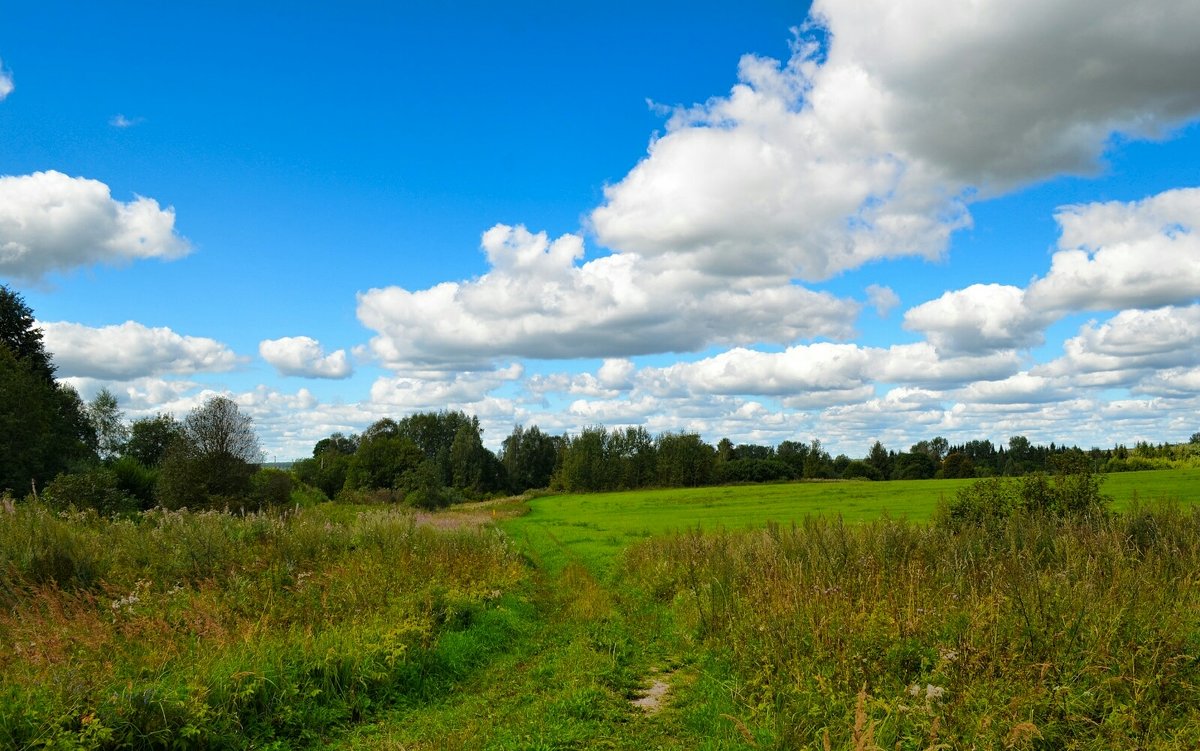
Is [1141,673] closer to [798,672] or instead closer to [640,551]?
[798,672]

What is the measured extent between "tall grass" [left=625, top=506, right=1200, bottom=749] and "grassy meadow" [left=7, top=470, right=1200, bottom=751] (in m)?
0.04

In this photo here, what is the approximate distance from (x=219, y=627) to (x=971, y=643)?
961 centimetres

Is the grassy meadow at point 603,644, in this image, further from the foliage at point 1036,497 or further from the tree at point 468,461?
the tree at point 468,461

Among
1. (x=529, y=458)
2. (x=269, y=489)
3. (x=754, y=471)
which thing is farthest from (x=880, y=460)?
(x=269, y=489)

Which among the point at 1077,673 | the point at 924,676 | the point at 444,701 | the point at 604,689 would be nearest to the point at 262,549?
the point at 444,701

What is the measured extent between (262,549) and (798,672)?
37.1ft

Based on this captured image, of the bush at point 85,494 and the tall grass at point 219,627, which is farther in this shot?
the bush at point 85,494

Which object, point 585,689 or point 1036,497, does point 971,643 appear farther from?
point 1036,497

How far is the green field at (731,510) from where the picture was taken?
30734 mm

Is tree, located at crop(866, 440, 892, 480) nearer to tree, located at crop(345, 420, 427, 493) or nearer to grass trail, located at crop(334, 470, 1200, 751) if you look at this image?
tree, located at crop(345, 420, 427, 493)

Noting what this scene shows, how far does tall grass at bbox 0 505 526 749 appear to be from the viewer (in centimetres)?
691

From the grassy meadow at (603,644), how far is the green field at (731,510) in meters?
9.08

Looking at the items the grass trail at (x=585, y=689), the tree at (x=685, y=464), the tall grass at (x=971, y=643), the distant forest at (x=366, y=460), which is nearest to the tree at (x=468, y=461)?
the distant forest at (x=366, y=460)

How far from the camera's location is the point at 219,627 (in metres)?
9.35
